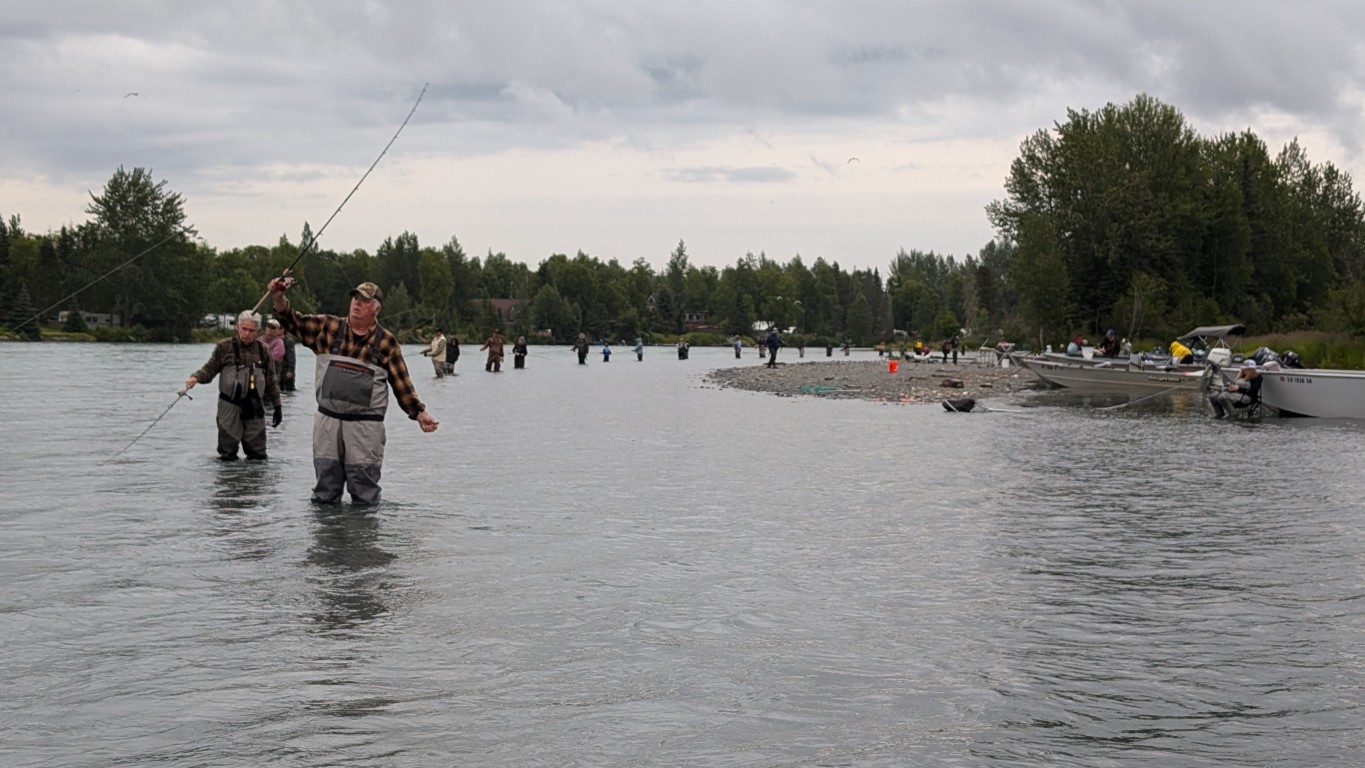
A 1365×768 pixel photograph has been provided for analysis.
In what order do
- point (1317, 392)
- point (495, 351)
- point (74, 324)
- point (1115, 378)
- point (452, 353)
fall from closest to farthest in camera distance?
point (1317, 392) < point (1115, 378) < point (452, 353) < point (495, 351) < point (74, 324)

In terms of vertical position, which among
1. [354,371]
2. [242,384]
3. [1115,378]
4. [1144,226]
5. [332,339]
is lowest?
[1115,378]

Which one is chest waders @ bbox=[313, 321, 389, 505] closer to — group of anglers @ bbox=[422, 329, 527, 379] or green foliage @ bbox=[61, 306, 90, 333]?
group of anglers @ bbox=[422, 329, 527, 379]

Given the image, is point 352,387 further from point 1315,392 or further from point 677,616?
point 1315,392

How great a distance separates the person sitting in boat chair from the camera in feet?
97.6

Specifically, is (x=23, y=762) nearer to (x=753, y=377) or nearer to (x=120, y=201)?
(x=753, y=377)

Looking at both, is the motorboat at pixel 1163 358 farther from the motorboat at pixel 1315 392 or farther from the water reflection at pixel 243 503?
the water reflection at pixel 243 503

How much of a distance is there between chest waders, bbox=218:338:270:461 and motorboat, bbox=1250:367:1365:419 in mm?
21982

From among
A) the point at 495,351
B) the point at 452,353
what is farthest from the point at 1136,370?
the point at 495,351

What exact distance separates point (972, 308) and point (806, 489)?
170997 millimetres

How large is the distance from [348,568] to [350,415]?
7.62ft

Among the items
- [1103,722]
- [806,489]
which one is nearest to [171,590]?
[1103,722]

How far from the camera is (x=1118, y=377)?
41625 mm

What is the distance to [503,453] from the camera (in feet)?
65.3

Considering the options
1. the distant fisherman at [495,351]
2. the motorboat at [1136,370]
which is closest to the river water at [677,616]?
the motorboat at [1136,370]
